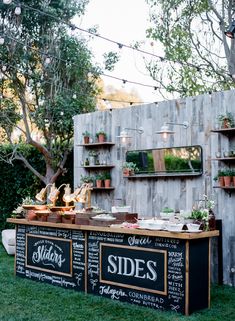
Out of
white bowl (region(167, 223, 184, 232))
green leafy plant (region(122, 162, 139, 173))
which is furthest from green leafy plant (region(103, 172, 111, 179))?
white bowl (region(167, 223, 184, 232))

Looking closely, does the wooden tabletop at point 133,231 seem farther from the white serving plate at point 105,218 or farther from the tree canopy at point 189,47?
the tree canopy at point 189,47

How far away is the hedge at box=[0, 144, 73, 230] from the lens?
380 inches

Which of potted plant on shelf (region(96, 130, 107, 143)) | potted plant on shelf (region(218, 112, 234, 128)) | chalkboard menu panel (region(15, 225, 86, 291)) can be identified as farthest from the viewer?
potted plant on shelf (region(96, 130, 107, 143))

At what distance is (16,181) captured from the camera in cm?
976

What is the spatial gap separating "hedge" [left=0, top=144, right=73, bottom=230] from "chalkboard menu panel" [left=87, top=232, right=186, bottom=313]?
4.75 meters

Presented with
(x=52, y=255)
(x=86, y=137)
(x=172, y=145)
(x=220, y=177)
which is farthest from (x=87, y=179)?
(x=220, y=177)

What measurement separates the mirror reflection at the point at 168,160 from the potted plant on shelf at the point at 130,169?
5 cm

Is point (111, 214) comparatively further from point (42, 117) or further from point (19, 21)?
point (19, 21)

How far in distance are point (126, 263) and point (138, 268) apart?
0.17 m

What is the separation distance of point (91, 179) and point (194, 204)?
6.65 ft

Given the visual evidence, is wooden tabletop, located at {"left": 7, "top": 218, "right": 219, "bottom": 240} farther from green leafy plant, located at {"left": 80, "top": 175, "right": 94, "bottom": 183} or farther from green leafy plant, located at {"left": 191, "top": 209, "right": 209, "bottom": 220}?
green leafy plant, located at {"left": 80, "top": 175, "right": 94, "bottom": 183}

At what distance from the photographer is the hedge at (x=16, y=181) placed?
9.65m

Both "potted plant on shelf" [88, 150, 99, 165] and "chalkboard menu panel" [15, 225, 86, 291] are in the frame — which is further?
"potted plant on shelf" [88, 150, 99, 165]

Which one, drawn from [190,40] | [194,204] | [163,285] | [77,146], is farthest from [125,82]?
[163,285]
